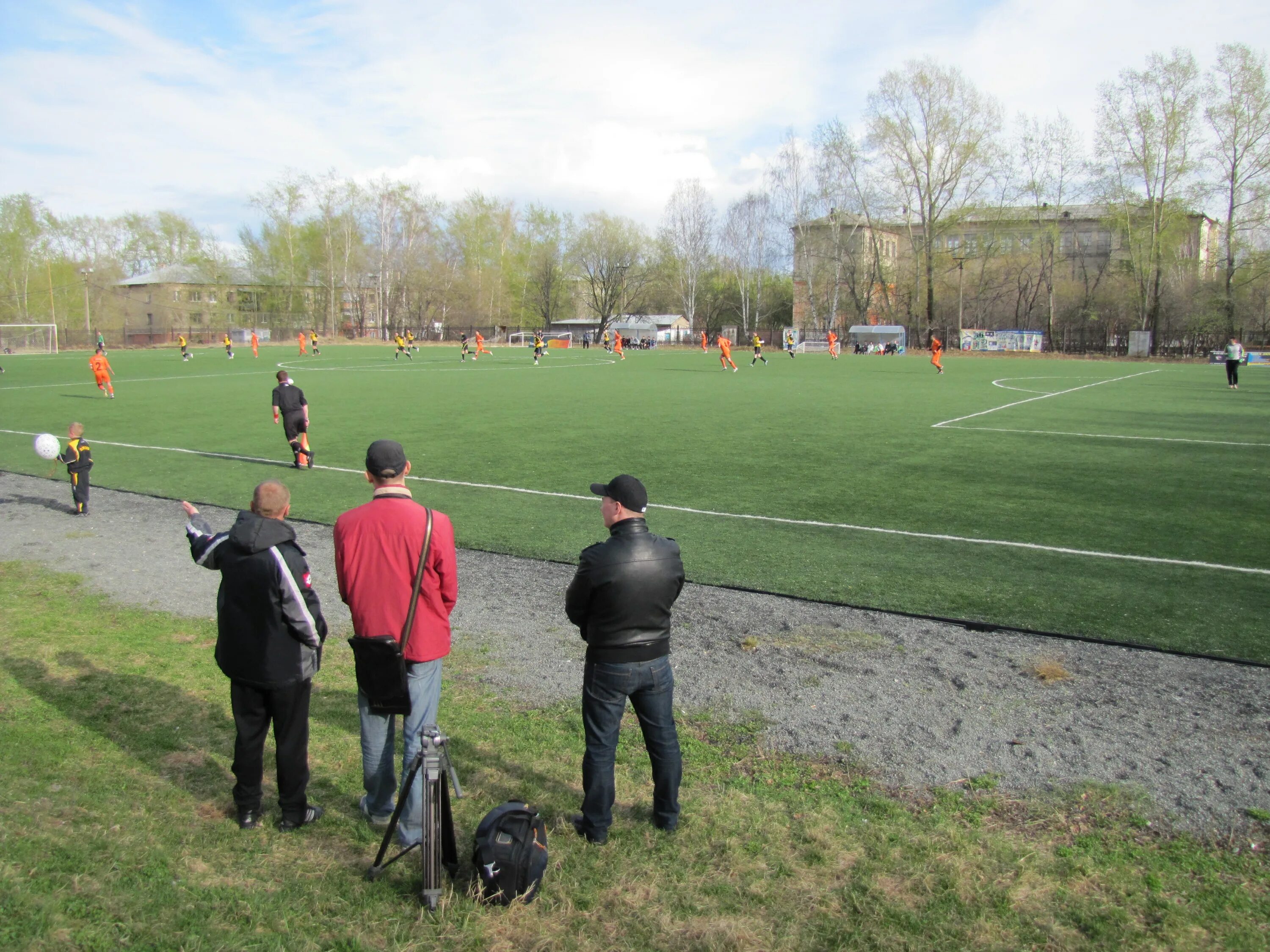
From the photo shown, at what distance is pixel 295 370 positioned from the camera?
1706 inches

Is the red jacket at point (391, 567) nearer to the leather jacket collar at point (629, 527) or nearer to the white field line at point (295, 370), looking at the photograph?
the leather jacket collar at point (629, 527)

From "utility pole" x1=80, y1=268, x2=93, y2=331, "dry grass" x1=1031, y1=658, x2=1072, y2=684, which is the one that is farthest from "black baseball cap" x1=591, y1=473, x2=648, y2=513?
"utility pole" x1=80, y1=268, x2=93, y2=331

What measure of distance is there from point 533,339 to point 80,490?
7879 cm

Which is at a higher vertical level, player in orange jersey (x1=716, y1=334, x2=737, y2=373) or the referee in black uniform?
player in orange jersey (x1=716, y1=334, x2=737, y2=373)

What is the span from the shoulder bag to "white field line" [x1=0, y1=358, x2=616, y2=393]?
3522 centimetres

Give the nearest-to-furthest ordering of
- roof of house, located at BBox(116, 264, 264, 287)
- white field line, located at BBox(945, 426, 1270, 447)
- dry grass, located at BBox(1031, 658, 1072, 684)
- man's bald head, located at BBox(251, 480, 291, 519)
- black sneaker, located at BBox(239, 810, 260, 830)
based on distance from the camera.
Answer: man's bald head, located at BBox(251, 480, 291, 519)
black sneaker, located at BBox(239, 810, 260, 830)
dry grass, located at BBox(1031, 658, 1072, 684)
white field line, located at BBox(945, 426, 1270, 447)
roof of house, located at BBox(116, 264, 264, 287)

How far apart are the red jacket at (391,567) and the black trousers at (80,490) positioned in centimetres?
977

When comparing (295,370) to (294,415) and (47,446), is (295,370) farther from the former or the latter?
(47,446)

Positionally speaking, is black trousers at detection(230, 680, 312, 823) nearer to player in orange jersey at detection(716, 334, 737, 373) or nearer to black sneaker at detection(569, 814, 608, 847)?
black sneaker at detection(569, 814, 608, 847)

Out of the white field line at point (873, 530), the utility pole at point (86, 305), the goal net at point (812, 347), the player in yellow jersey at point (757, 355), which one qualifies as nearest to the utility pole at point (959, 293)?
the goal net at point (812, 347)

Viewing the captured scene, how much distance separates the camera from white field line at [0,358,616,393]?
110 feet

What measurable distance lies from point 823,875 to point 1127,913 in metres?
1.23

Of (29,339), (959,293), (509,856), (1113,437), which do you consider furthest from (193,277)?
(509,856)

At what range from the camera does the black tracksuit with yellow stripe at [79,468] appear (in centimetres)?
1155
